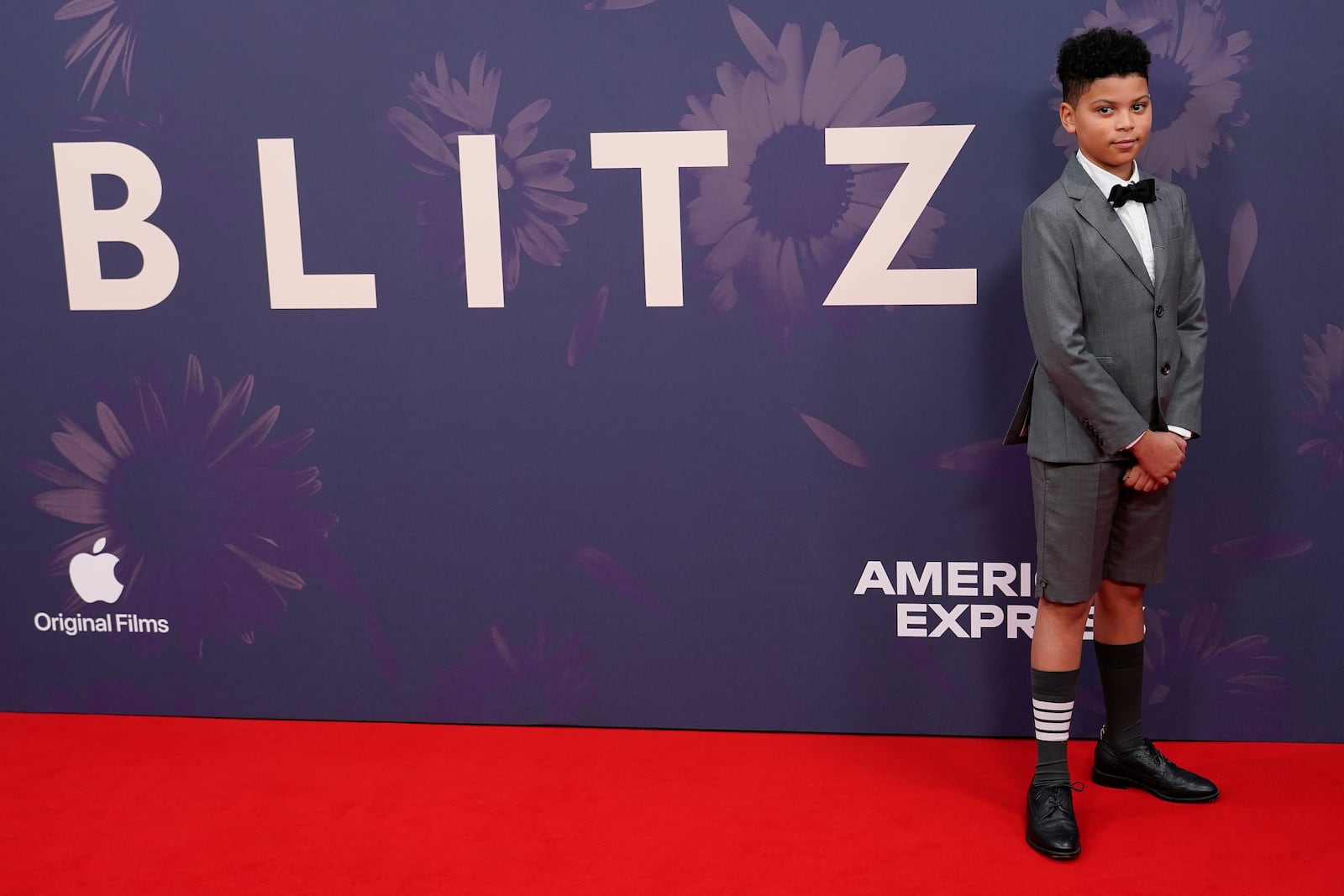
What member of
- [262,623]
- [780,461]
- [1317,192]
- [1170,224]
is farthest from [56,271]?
[1317,192]

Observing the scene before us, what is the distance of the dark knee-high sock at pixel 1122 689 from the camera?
8.84ft

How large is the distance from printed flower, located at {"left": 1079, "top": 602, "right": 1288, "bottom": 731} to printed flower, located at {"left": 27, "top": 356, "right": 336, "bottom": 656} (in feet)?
6.50

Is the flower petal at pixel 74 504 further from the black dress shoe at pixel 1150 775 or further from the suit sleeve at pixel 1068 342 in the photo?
the black dress shoe at pixel 1150 775

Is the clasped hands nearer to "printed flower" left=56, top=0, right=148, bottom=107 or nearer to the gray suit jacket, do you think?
the gray suit jacket

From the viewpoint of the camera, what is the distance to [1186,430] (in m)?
2.46

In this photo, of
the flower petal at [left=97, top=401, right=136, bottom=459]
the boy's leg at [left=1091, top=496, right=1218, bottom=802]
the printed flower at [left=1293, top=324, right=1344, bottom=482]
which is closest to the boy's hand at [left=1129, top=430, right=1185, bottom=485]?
the boy's leg at [left=1091, top=496, right=1218, bottom=802]

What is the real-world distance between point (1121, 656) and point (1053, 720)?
0.24m

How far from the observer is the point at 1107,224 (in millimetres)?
2412

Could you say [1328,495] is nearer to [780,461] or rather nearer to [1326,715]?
[1326,715]

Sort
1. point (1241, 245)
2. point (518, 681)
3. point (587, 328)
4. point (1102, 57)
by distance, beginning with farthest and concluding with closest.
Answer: point (518, 681)
point (587, 328)
point (1241, 245)
point (1102, 57)

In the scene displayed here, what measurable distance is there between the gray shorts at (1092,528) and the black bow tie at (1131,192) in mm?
499

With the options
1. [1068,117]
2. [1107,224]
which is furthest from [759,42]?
[1107,224]

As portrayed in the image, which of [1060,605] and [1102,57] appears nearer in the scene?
[1102,57]

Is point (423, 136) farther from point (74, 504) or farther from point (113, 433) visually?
point (74, 504)
